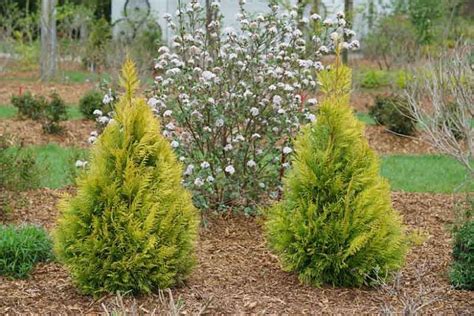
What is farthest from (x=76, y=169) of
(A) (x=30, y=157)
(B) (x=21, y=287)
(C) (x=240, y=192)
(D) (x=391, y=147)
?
(D) (x=391, y=147)

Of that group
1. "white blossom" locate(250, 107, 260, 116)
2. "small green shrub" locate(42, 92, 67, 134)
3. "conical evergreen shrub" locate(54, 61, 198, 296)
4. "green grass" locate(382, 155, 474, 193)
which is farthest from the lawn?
"conical evergreen shrub" locate(54, 61, 198, 296)

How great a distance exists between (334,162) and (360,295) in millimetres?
881

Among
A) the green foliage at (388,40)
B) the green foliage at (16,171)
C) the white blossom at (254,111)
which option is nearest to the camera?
the white blossom at (254,111)

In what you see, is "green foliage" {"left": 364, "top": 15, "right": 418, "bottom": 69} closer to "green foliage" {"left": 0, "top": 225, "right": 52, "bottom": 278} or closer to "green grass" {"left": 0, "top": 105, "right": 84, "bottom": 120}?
"green grass" {"left": 0, "top": 105, "right": 84, "bottom": 120}

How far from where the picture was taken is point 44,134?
12078 millimetres

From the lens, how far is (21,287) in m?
5.38

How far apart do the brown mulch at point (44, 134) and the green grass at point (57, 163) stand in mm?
298

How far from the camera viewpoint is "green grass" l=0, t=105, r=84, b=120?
13398mm

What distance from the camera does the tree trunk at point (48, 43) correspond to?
727 inches

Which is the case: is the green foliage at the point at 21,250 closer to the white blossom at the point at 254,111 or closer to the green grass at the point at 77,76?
the white blossom at the point at 254,111

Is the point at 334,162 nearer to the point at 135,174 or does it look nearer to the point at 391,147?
the point at 135,174

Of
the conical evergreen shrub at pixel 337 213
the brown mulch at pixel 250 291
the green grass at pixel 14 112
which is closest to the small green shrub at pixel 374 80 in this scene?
the green grass at pixel 14 112

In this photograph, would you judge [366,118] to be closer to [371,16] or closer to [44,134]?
[44,134]

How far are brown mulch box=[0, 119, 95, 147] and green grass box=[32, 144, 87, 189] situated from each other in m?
0.30
